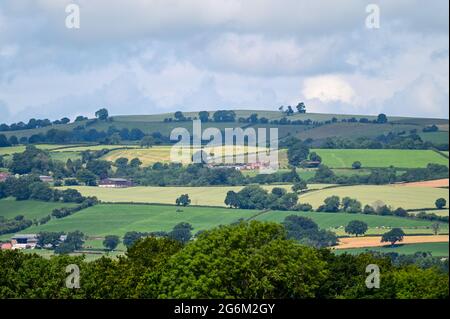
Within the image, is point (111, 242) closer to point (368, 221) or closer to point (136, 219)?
point (136, 219)

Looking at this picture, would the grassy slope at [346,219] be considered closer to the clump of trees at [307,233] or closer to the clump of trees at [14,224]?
the clump of trees at [307,233]

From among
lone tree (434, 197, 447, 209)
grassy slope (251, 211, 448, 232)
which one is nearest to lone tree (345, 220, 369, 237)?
grassy slope (251, 211, 448, 232)

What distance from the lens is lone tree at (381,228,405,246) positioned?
14826 centimetres

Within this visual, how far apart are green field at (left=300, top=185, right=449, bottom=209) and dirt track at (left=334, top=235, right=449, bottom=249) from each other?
29.4 ft

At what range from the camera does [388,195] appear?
572ft

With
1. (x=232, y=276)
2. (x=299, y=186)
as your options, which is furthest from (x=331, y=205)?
(x=232, y=276)

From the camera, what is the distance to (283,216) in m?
178

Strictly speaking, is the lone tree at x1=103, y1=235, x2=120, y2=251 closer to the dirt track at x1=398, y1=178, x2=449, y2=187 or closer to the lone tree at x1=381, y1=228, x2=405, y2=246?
the lone tree at x1=381, y1=228, x2=405, y2=246

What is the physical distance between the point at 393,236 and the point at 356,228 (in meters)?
11.6

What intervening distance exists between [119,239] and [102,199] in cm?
3171

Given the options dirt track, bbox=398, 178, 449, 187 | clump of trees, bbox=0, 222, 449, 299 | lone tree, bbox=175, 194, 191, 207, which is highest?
dirt track, bbox=398, 178, 449, 187

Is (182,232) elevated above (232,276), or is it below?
below

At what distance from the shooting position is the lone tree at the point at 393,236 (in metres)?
148
